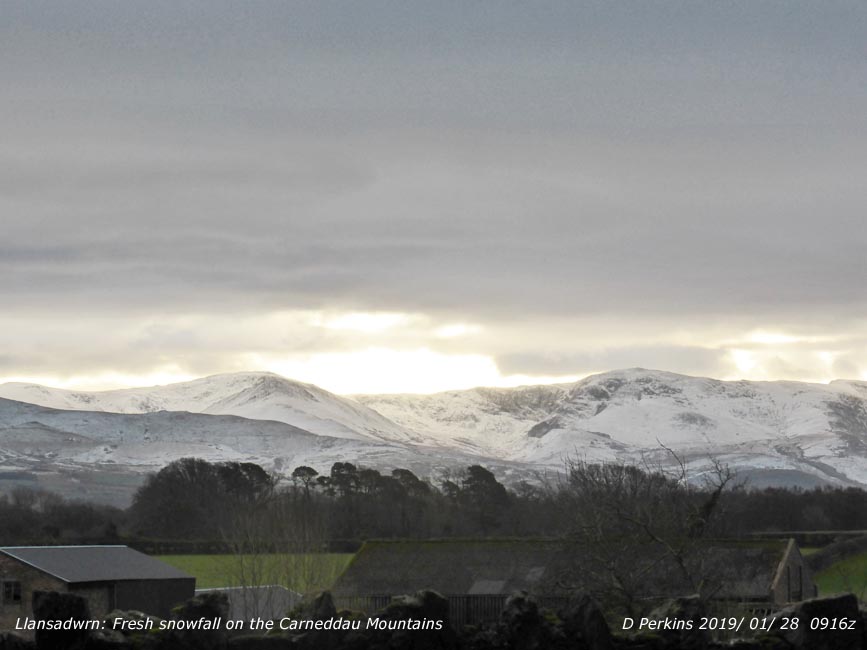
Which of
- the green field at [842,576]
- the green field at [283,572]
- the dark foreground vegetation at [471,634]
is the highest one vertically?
the dark foreground vegetation at [471,634]

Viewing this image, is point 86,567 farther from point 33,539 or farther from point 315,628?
→ point 315,628

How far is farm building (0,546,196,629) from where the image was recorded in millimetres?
84500

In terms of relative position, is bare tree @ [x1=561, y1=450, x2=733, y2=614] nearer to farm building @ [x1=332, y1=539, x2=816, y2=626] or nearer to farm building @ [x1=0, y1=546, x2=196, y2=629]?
farm building @ [x1=332, y1=539, x2=816, y2=626]

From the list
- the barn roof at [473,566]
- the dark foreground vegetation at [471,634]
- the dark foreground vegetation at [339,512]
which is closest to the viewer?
the dark foreground vegetation at [471,634]

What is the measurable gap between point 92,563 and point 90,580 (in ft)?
13.0

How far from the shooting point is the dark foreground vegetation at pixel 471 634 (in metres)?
18.0

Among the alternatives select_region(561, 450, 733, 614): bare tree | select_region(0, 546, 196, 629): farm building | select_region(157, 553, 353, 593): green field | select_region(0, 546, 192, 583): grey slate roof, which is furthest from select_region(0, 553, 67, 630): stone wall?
select_region(561, 450, 733, 614): bare tree

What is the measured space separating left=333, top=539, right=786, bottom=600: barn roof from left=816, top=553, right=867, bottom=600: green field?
6175 millimetres

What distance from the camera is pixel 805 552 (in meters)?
109

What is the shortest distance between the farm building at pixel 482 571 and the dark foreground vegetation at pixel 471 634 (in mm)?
49302

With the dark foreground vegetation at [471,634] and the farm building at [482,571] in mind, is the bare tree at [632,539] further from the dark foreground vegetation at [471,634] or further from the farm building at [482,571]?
the farm building at [482,571]

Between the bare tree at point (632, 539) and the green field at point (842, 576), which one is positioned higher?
the bare tree at point (632, 539)

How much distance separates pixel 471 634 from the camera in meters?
18.5

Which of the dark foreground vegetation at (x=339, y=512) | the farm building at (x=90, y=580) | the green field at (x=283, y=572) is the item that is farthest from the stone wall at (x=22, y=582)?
the dark foreground vegetation at (x=339, y=512)
